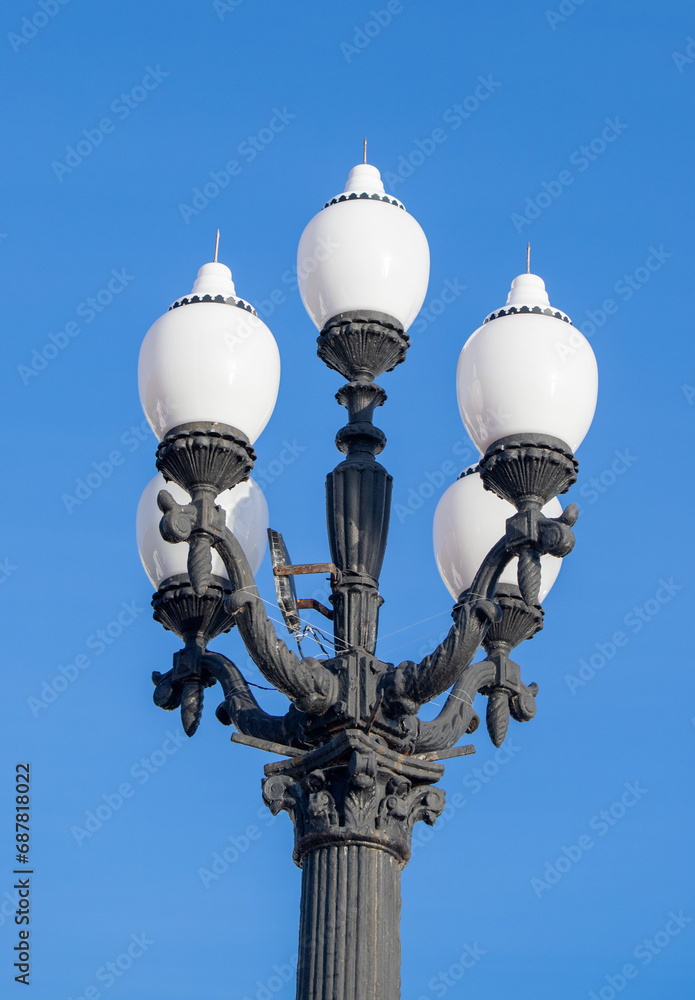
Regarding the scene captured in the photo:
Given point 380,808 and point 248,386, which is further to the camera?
point 248,386

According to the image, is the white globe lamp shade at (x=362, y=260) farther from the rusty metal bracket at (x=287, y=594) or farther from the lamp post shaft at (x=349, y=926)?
the lamp post shaft at (x=349, y=926)

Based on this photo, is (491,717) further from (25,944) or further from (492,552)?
(25,944)

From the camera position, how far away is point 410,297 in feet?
22.9

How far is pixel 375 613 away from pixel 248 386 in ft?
3.68

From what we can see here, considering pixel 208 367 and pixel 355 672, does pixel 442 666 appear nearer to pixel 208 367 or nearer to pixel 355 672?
pixel 355 672

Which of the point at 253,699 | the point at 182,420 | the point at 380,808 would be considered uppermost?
the point at 182,420

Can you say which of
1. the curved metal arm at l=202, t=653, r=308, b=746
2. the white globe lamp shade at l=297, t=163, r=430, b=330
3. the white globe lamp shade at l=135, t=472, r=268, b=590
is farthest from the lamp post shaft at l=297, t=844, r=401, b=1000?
the white globe lamp shade at l=297, t=163, r=430, b=330

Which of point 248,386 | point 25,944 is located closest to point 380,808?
point 248,386

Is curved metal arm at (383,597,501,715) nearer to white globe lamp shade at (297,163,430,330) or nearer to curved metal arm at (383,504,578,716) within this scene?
curved metal arm at (383,504,578,716)

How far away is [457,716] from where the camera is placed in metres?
6.40

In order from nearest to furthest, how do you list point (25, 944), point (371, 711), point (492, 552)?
point (371, 711), point (492, 552), point (25, 944)

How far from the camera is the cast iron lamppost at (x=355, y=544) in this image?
5.86 meters

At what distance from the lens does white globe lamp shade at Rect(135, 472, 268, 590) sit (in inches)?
282

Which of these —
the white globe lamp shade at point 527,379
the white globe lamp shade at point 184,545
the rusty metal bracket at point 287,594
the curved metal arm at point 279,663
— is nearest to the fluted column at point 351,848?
the curved metal arm at point 279,663
